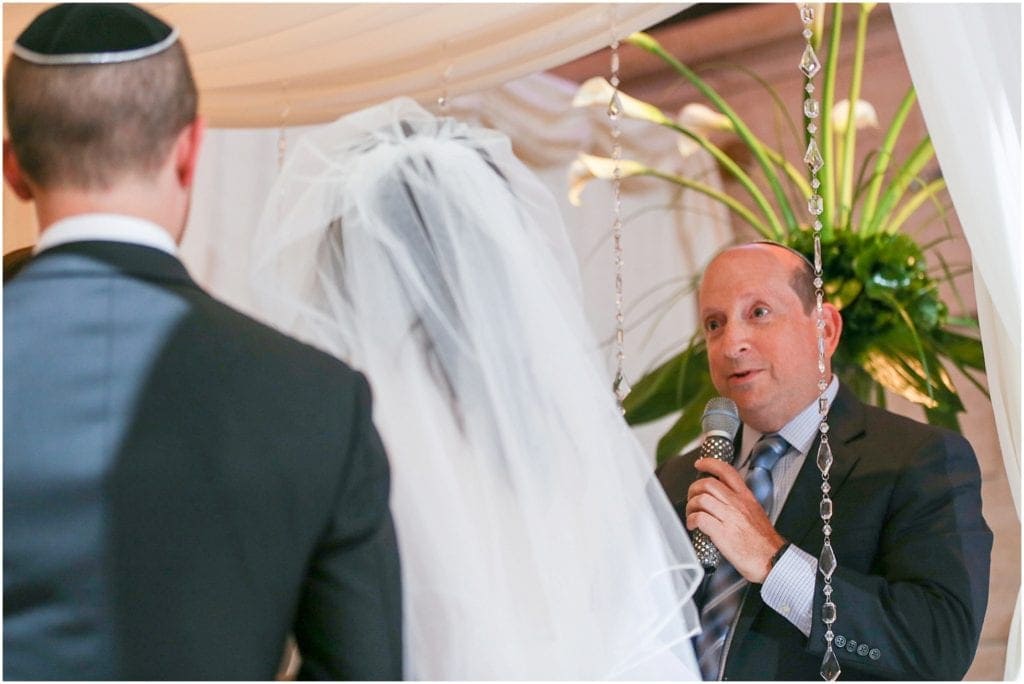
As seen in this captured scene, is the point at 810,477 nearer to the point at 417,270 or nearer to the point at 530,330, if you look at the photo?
the point at 530,330

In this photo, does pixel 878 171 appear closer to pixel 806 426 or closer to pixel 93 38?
pixel 806 426

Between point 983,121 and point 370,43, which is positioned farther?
point 370,43

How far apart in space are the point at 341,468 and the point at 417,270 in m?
0.39

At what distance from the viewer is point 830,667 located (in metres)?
2.24

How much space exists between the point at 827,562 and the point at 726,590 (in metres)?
0.21

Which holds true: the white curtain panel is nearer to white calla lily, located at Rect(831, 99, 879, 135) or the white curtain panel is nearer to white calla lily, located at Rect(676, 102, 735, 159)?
white calla lily, located at Rect(831, 99, 879, 135)

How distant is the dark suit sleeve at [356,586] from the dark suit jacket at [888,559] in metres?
0.96

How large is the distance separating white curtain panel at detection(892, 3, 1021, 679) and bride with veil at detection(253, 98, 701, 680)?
2.06ft

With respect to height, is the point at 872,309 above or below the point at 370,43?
below

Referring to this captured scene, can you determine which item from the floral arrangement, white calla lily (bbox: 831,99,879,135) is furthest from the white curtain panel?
white calla lily (bbox: 831,99,879,135)

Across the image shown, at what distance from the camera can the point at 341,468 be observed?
5.00 ft

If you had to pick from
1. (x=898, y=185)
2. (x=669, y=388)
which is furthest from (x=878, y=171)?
(x=669, y=388)

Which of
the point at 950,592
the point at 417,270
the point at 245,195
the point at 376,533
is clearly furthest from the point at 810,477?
the point at 245,195

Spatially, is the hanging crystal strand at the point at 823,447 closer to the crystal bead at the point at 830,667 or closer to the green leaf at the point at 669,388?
the crystal bead at the point at 830,667
